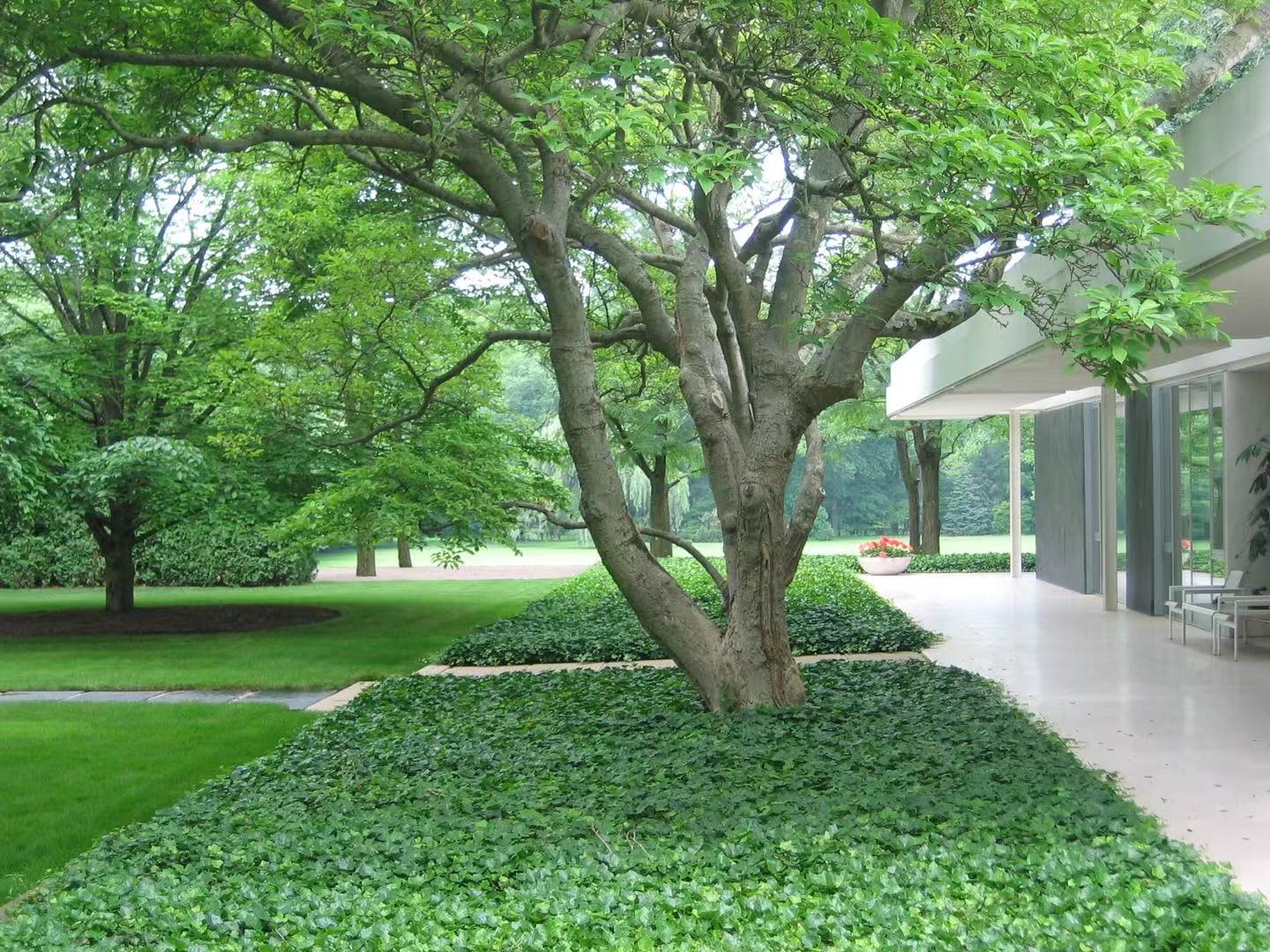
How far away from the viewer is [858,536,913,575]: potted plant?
81.8 ft

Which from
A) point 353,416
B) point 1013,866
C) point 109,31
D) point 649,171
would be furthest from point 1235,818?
point 353,416

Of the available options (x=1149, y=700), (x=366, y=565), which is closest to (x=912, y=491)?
(x=366, y=565)

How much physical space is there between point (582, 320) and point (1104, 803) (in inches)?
160

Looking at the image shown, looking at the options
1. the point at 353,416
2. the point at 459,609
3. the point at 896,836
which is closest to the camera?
the point at 896,836

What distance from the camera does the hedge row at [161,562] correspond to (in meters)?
26.9

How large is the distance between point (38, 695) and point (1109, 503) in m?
13.1

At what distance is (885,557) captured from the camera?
25.2m

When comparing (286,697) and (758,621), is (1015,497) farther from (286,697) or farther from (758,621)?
(758,621)

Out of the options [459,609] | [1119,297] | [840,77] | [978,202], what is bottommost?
[459,609]

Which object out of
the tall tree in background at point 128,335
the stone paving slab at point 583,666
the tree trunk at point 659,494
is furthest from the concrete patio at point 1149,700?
the tall tree in background at point 128,335

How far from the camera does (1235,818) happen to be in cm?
621

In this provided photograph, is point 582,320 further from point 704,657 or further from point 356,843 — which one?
point 356,843

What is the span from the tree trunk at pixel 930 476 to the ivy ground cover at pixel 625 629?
9.88 metres

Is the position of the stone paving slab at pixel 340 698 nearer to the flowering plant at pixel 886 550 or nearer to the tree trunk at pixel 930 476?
the flowering plant at pixel 886 550
